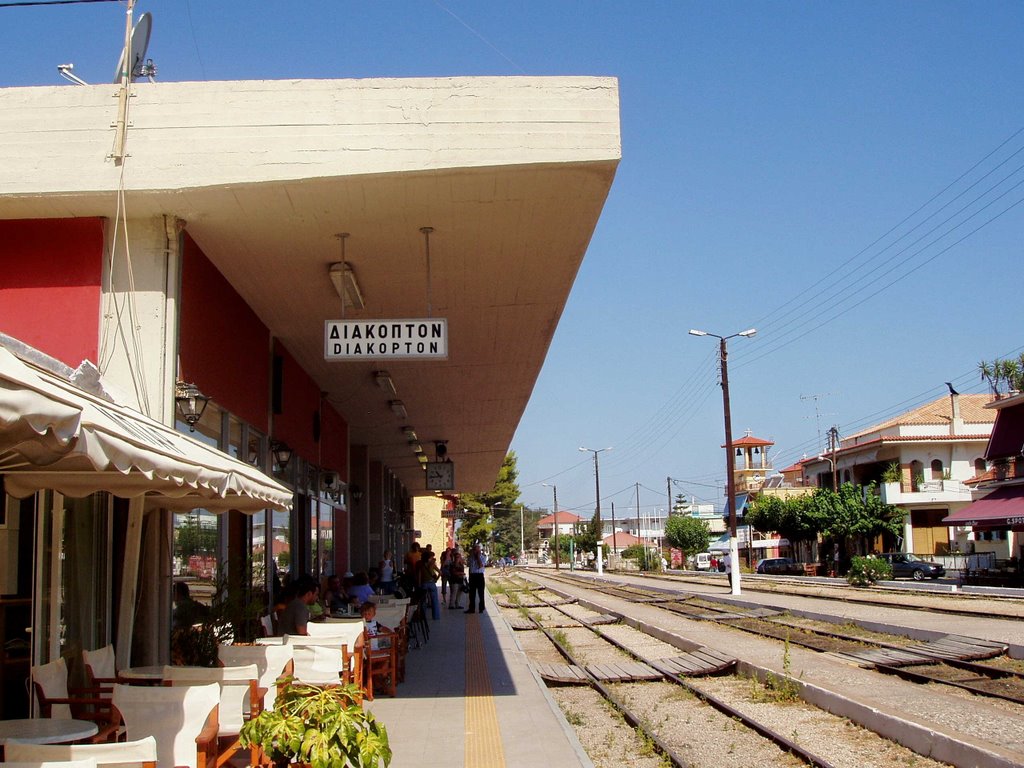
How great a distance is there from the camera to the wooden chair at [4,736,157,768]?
401 centimetres

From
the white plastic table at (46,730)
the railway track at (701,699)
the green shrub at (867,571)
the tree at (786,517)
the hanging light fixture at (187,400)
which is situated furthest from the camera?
the tree at (786,517)

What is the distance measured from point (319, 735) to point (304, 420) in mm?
12812

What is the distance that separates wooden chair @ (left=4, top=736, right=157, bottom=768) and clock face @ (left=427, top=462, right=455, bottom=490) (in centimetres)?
2156

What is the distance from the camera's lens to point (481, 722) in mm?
9523

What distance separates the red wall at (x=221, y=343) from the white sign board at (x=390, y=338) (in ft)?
3.99

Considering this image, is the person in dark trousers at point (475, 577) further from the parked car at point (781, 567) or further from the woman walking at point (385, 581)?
the parked car at point (781, 567)

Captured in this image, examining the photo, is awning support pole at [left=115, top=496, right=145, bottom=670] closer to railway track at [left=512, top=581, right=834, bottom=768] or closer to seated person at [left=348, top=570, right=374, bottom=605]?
railway track at [left=512, top=581, right=834, bottom=768]

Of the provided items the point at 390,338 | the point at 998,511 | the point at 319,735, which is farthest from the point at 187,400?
the point at 998,511

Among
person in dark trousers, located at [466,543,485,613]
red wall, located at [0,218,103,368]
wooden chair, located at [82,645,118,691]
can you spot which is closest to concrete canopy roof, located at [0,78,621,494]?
red wall, located at [0,218,103,368]

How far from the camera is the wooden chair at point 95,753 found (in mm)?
4012

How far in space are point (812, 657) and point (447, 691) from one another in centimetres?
672

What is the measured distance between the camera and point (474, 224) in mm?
9852

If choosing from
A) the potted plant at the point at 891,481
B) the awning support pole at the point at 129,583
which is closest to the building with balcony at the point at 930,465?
the potted plant at the point at 891,481

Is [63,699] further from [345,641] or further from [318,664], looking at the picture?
[345,641]
